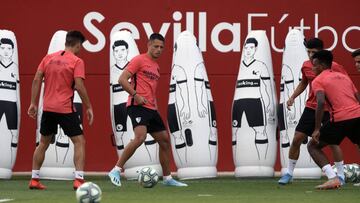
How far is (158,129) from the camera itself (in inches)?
493

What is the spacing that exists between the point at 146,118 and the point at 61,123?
0.99 metres

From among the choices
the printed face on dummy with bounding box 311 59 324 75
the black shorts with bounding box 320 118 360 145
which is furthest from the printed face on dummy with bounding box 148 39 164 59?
the black shorts with bounding box 320 118 360 145

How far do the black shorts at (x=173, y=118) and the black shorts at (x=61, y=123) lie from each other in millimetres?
2476

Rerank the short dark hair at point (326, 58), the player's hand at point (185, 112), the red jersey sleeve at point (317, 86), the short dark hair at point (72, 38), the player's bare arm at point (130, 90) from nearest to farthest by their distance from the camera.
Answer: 1. the red jersey sleeve at point (317, 86)
2. the short dark hair at point (326, 58)
3. the short dark hair at point (72, 38)
4. the player's bare arm at point (130, 90)
5. the player's hand at point (185, 112)

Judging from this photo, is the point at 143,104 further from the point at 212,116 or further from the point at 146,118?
the point at 212,116

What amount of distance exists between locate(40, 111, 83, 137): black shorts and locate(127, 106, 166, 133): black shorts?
28.3 inches

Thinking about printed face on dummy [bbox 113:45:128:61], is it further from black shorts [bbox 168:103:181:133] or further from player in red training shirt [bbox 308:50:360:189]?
player in red training shirt [bbox 308:50:360:189]

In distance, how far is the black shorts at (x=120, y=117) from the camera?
1427cm

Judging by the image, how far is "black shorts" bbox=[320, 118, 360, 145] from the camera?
1171 centimetres

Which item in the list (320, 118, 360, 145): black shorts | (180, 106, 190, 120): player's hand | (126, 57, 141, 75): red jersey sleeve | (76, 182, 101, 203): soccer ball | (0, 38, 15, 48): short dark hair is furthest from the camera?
(0, 38, 15, 48): short dark hair

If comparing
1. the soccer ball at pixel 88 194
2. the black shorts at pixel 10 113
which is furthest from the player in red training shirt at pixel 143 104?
the soccer ball at pixel 88 194

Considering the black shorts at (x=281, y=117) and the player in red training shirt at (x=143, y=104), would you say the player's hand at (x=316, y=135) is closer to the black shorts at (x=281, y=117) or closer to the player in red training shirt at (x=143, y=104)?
the player in red training shirt at (x=143, y=104)

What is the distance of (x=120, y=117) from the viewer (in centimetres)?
1432

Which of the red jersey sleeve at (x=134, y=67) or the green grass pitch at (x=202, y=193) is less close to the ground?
the red jersey sleeve at (x=134, y=67)
